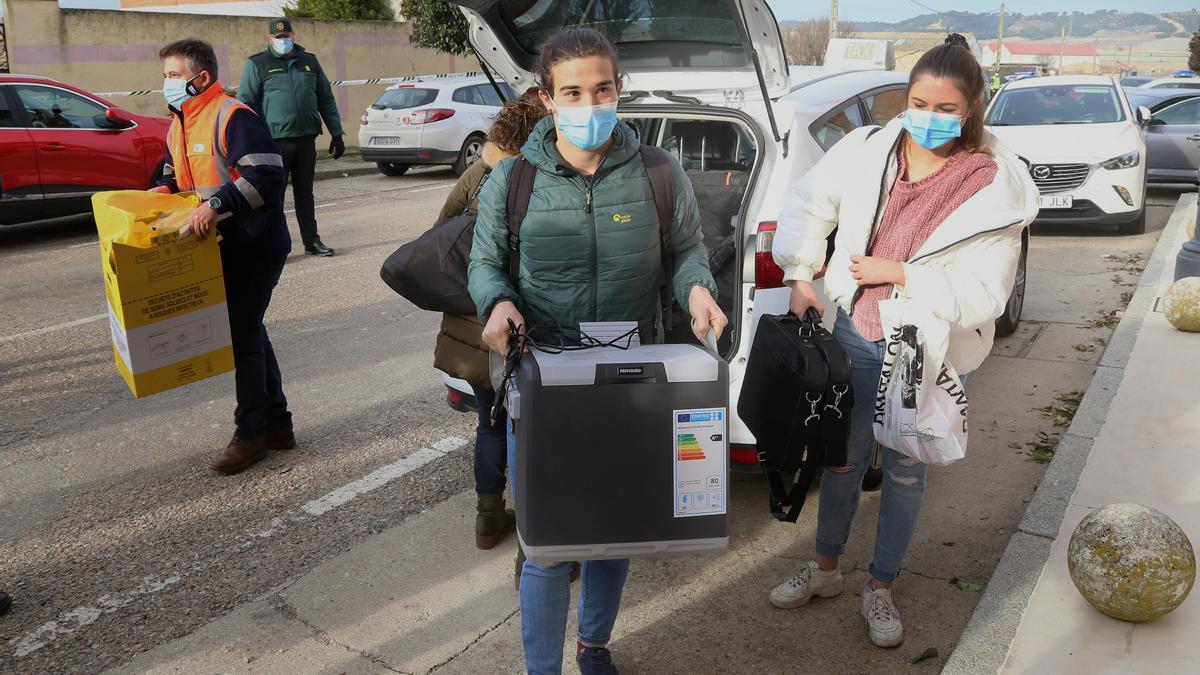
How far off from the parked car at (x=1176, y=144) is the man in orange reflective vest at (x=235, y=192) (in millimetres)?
12444

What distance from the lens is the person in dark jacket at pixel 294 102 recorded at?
9.27m

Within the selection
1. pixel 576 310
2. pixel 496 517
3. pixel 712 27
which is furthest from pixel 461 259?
pixel 712 27

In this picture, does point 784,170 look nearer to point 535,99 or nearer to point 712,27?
point 712,27

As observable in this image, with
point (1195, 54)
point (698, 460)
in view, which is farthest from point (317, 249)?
point (1195, 54)

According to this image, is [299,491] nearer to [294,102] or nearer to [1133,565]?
[1133,565]

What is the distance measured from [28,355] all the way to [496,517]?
13.6ft

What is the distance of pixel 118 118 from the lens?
10.7m

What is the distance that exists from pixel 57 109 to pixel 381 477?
26.2ft

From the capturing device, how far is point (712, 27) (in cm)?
397

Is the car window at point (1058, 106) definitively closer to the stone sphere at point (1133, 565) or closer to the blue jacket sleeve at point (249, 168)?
the stone sphere at point (1133, 565)

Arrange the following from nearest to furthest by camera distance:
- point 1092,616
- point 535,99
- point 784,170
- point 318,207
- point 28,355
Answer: point 1092,616
point 535,99
point 784,170
point 28,355
point 318,207

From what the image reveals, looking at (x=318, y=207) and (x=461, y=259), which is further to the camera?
(x=318, y=207)

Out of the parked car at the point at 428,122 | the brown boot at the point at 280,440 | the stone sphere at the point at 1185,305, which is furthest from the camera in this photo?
the parked car at the point at 428,122

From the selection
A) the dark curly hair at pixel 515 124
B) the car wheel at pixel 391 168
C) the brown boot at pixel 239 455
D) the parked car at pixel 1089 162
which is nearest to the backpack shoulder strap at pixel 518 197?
the dark curly hair at pixel 515 124
